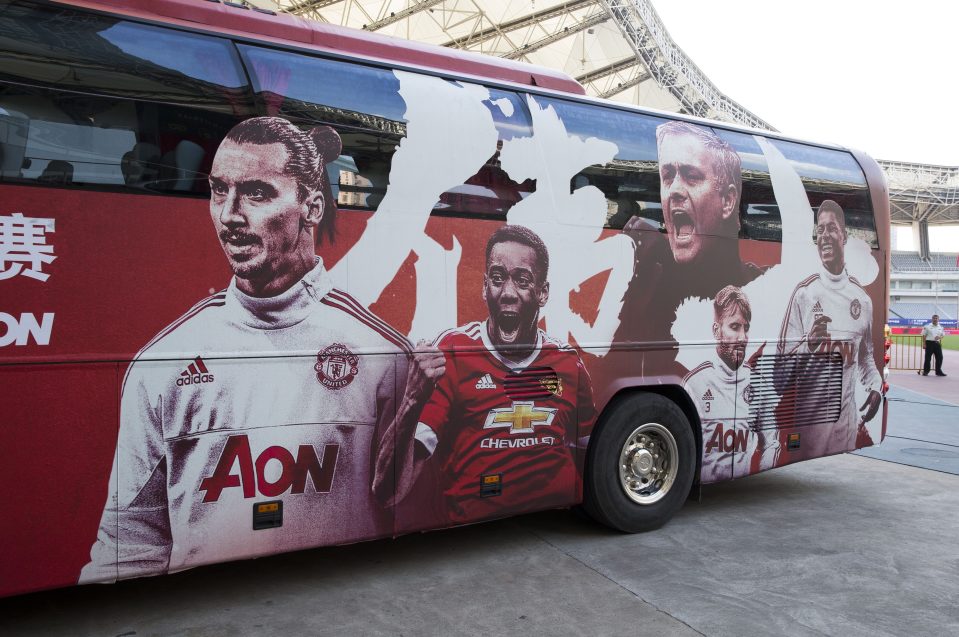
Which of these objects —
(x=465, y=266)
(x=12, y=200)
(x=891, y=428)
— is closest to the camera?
(x=12, y=200)

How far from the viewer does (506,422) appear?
535 centimetres

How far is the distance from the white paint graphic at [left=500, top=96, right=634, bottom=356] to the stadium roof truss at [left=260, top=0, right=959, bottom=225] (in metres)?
18.3

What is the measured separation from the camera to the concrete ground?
14.2ft

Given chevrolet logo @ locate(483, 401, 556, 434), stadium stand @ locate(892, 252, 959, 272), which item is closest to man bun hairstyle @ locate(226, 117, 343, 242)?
chevrolet logo @ locate(483, 401, 556, 434)

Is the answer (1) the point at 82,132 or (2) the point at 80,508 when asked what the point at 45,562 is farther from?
(1) the point at 82,132

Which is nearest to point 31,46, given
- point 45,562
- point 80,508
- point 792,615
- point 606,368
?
point 80,508

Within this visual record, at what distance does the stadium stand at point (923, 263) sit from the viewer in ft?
274

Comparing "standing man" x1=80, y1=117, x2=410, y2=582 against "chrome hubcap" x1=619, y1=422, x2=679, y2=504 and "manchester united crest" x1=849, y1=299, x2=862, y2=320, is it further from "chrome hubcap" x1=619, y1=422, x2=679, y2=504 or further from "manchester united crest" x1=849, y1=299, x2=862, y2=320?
"manchester united crest" x1=849, y1=299, x2=862, y2=320

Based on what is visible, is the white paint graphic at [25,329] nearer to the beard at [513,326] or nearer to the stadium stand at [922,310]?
the beard at [513,326]

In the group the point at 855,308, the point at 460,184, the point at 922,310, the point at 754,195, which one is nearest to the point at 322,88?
the point at 460,184

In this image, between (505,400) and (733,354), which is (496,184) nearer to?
(505,400)

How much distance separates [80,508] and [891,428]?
11121mm

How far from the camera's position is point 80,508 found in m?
3.91

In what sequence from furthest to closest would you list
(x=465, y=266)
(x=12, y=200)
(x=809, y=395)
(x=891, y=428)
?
(x=891, y=428), (x=809, y=395), (x=465, y=266), (x=12, y=200)
